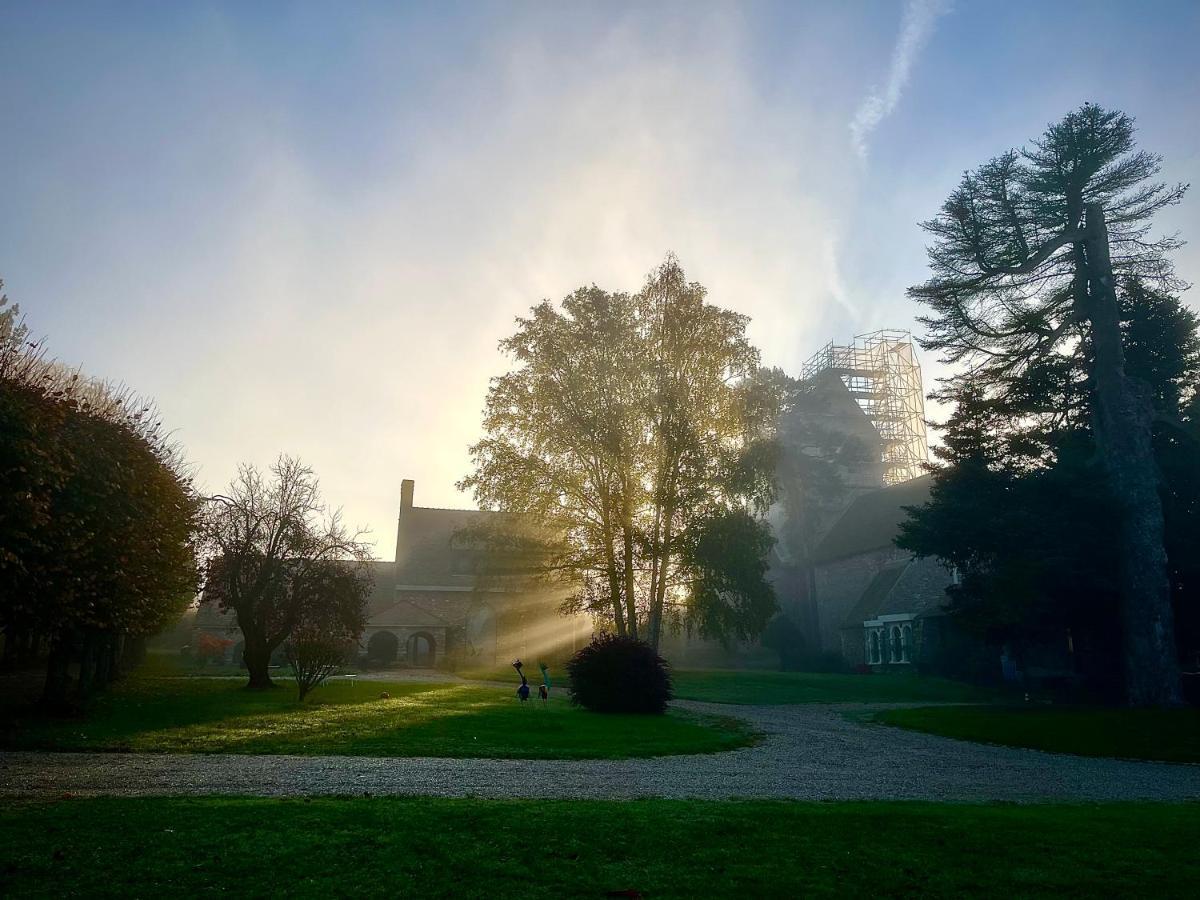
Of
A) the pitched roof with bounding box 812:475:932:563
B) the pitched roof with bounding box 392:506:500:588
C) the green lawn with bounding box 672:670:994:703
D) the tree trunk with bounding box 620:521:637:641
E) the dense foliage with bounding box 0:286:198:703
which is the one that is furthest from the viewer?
the pitched roof with bounding box 392:506:500:588

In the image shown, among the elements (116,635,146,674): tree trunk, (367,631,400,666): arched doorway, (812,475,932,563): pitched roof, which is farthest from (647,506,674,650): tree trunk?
(367,631,400,666): arched doorway

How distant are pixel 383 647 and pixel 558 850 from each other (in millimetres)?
46275

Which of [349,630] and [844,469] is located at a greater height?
[844,469]

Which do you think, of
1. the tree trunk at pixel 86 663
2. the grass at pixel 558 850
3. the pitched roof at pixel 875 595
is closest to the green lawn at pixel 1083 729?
the grass at pixel 558 850

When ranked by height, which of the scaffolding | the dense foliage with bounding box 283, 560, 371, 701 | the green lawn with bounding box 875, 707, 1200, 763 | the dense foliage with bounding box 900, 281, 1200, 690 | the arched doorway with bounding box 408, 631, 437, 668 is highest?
the scaffolding

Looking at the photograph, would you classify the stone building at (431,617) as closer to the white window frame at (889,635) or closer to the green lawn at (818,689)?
the green lawn at (818,689)

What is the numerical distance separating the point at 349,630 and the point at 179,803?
2208 centimetres

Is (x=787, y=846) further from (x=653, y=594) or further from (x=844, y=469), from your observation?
(x=844, y=469)

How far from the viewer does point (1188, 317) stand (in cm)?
2830

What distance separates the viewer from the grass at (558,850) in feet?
20.3

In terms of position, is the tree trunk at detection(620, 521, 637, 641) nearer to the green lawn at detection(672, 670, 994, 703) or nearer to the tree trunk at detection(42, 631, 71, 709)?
the green lawn at detection(672, 670, 994, 703)

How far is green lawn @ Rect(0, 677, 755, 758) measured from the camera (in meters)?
14.5

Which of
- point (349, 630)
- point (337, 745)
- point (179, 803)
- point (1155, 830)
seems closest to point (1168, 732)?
point (1155, 830)

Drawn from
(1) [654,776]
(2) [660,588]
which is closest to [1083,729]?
→ (2) [660,588]
